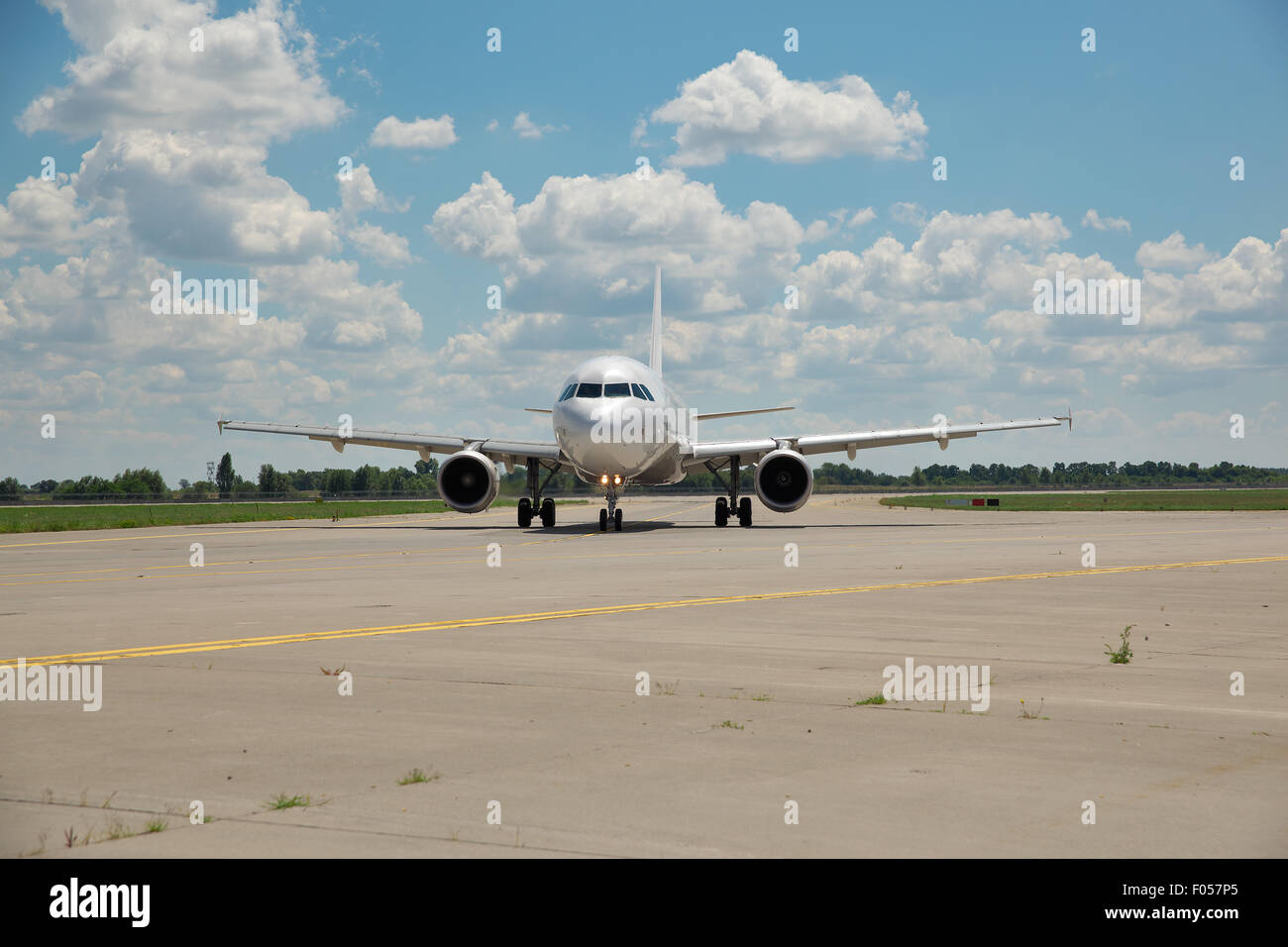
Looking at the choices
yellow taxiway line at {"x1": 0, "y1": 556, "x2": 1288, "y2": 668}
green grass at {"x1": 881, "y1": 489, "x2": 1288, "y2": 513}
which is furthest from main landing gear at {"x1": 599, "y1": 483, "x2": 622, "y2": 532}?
Result: green grass at {"x1": 881, "y1": 489, "x2": 1288, "y2": 513}

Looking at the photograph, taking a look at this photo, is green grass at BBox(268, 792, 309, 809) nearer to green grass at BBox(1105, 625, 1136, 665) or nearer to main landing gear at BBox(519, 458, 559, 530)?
green grass at BBox(1105, 625, 1136, 665)

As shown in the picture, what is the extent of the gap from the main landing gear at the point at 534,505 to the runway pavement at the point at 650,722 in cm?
2252

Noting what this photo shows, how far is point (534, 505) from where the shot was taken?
42.4 m

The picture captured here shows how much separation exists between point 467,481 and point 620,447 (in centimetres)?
653

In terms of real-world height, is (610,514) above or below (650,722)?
above

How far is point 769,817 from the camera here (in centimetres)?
541

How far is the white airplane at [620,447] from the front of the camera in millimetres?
36094

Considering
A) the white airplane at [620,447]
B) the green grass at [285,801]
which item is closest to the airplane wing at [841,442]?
the white airplane at [620,447]

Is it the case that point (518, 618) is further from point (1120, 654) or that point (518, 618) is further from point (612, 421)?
point (612, 421)

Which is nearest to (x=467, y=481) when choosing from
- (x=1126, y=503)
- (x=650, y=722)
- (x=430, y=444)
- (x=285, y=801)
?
(x=430, y=444)

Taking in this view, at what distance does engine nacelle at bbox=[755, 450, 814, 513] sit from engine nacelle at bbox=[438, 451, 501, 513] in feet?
29.1

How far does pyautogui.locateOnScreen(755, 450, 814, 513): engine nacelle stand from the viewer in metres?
38.9
